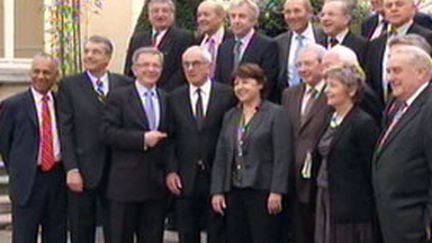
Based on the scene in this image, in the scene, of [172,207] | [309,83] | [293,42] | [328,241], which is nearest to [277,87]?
[293,42]

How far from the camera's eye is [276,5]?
905 cm

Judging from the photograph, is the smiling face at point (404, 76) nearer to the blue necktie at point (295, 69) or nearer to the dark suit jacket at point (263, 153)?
the dark suit jacket at point (263, 153)

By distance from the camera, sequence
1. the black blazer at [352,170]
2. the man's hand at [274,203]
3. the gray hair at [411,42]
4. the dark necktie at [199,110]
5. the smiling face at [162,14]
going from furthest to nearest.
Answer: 1. the smiling face at [162,14]
2. the dark necktie at [199,110]
3. the man's hand at [274,203]
4. the black blazer at [352,170]
5. the gray hair at [411,42]

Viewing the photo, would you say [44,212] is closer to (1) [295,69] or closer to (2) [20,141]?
(2) [20,141]

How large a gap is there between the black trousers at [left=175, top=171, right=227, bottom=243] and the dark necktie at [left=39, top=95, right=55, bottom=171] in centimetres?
109

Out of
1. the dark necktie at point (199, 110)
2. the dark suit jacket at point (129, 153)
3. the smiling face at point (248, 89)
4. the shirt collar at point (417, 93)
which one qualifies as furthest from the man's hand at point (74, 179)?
the shirt collar at point (417, 93)

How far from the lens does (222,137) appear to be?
20.9 feet

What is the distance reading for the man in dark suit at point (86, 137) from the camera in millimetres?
6637

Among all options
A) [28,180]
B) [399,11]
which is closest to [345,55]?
[399,11]

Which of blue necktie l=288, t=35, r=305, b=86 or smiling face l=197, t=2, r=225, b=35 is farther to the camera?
smiling face l=197, t=2, r=225, b=35

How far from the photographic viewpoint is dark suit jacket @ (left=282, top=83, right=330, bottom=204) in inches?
233

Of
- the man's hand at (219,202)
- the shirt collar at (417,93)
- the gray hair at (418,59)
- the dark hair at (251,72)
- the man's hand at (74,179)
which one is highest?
the gray hair at (418,59)

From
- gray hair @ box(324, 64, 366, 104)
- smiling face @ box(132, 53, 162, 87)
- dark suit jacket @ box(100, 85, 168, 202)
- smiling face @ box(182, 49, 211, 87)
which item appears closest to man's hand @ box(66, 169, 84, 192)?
dark suit jacket @ box(100, 85, 168, 202)

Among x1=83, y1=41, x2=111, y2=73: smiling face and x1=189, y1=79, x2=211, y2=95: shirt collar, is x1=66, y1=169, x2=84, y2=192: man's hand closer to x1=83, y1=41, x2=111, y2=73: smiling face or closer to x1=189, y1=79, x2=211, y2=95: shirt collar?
x1=83, y1=41, x2=111, y2=73: smiling face
